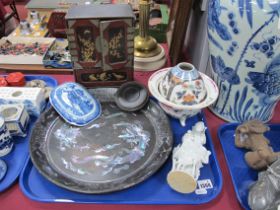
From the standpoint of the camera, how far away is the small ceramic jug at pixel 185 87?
1.76 ft

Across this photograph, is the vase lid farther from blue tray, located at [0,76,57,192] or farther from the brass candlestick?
blue tray, located at [0,76,57,192]

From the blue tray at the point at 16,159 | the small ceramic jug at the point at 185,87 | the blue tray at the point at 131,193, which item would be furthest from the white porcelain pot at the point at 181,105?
the blue tray at the point at 16,159

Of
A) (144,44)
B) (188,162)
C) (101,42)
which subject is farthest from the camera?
(144,44)

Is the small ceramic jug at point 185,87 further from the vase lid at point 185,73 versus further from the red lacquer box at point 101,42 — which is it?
the red lacquer box at point 101,42

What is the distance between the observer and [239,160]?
54cm

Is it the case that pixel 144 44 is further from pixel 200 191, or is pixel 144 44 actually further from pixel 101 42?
pixel 200 191

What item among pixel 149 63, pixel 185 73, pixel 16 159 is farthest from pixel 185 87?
pixel 16 159

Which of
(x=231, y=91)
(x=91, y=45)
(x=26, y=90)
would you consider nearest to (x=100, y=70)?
(x=91, y=45)

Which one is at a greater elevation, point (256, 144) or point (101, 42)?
point (101, 42)

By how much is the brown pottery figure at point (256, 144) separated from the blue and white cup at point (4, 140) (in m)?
0.47

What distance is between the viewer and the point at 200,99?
549mm

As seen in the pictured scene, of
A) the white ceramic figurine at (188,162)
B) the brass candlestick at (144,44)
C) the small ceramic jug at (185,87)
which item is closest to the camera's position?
the white ceramic figurine at (188,162)

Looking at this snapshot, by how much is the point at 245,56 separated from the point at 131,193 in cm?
34

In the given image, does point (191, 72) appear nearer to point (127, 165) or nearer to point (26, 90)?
point (127, 165)
